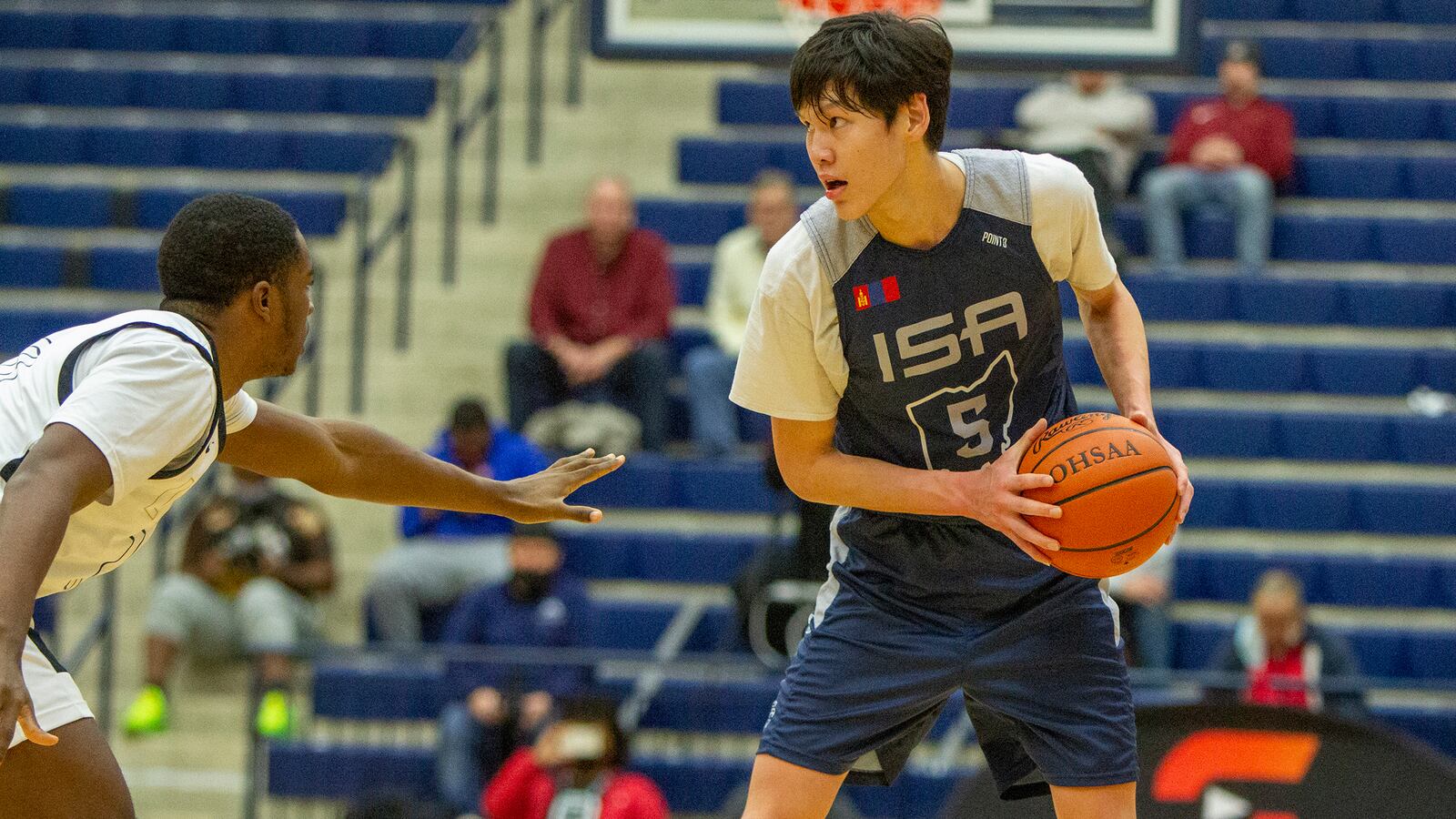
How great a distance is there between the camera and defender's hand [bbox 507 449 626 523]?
390cm

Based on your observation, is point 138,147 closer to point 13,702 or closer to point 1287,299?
point 1287,299

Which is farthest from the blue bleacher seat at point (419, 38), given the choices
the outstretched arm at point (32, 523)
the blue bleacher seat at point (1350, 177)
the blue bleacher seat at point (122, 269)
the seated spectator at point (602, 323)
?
the outstretched arm at point (32, 523)

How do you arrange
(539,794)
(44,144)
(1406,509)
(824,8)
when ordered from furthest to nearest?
(44,144) → (1406,509) → (539,794) → (824,8)

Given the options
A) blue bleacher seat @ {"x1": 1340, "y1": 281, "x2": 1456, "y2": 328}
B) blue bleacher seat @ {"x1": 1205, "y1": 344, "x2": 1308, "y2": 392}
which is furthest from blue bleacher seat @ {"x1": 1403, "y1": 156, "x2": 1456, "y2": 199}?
blue bleacher seat @ {"x1": 1205, "y1": 344, "x2": 1308, "y2": 392}

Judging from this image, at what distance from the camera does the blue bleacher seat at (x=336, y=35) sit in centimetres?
1248

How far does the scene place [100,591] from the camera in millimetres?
9453

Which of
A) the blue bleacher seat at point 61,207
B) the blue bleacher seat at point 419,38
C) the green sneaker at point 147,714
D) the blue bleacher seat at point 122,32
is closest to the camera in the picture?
the green sneaker at point 147,714

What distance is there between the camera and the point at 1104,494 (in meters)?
3.29

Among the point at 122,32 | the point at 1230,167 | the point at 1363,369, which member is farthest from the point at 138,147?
the point at 1363,369

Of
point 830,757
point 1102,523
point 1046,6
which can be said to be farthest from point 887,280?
point 1046,6

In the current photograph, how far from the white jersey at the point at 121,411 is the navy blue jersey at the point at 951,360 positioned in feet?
3.76

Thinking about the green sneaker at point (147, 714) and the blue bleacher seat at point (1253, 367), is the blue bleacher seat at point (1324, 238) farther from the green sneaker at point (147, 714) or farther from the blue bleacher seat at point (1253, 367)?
the green sneaker at point (147, 714)

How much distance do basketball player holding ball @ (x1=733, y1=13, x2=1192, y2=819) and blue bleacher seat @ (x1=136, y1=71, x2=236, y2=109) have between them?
9221 millimetres

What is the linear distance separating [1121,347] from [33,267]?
8.66 metres
